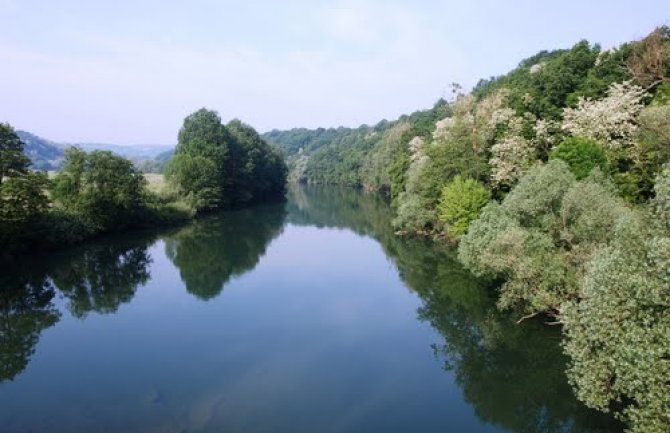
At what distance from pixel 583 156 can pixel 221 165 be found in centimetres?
6858

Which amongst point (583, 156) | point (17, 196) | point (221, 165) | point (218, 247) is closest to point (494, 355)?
point (583, 156)

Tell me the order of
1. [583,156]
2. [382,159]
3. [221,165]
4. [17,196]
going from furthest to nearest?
[382,159] < [221,165] < [17,196] < [583,156]

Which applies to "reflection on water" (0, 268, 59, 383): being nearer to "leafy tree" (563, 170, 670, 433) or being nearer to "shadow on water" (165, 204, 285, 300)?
"shadow on water" (165, 204, 285, 300)

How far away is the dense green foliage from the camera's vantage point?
82.6 metres

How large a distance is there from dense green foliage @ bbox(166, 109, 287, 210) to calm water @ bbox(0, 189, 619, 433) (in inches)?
1301

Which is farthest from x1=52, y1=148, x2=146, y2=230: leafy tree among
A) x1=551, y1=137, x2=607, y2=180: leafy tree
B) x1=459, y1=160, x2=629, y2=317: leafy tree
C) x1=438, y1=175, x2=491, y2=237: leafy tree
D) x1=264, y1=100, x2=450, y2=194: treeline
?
x1=551, y1=137, x2=607, y2=180: leafy tree

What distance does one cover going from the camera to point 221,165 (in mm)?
93688

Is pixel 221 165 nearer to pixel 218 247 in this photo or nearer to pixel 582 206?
pixel 218 247

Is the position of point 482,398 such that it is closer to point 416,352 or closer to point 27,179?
point 416,352

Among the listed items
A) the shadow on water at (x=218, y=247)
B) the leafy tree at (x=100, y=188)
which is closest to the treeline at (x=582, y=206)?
the shadow on water at (x=218, y=247)

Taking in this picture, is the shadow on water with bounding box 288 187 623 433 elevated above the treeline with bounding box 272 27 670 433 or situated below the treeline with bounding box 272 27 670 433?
below

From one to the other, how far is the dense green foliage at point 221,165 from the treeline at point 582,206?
106ft

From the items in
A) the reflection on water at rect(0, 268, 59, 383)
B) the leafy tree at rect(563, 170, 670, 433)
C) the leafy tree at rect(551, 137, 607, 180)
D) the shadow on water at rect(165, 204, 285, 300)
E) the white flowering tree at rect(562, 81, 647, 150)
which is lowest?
the shadow on water at rect(165, 204, 285, 300)

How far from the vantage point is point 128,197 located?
64188 millimetres
